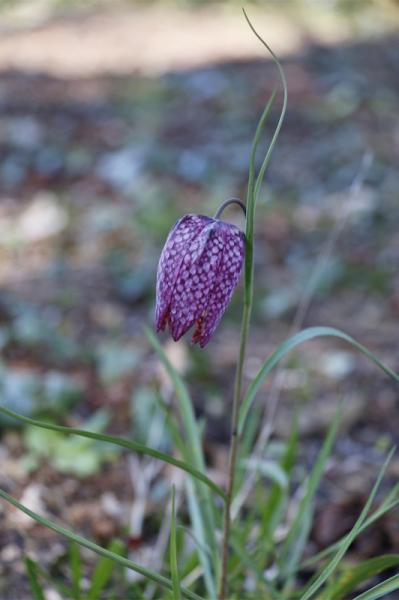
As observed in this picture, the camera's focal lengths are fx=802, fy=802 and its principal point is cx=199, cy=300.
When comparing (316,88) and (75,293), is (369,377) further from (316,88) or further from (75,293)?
(316,88)

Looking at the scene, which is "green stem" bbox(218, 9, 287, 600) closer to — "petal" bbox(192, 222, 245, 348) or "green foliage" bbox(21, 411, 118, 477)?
"petal" bbox(192, 222, 245, 348)

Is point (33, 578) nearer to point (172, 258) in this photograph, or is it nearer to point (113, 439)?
point (113, 439)

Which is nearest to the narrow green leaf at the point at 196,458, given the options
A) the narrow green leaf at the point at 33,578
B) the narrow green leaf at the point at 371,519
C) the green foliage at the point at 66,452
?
the narrow green leaf at the point at 371,519

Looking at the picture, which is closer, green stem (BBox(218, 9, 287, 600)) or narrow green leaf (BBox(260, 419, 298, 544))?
green stem (BBox(218, 9, 287, 600))

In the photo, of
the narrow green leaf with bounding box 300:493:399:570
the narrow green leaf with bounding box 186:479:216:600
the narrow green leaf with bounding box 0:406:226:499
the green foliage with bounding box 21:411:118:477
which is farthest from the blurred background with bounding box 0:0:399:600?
the narrow green leaf with bounding box 0:406:226:499

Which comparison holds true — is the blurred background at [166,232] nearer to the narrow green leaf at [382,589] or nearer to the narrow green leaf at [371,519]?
the narrow green leaf at [371,519]

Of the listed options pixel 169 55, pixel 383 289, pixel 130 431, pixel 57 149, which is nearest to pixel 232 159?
pixel 57 149

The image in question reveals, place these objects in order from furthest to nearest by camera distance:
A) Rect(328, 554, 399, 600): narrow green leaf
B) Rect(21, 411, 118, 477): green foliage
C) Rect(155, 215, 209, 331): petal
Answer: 1. Rect(21, 411, 118, 477): green foliage
2. Rect(328, 554, 399, 600): narrow green leaf
3. Rect(155, 215, 209, 331): petal
